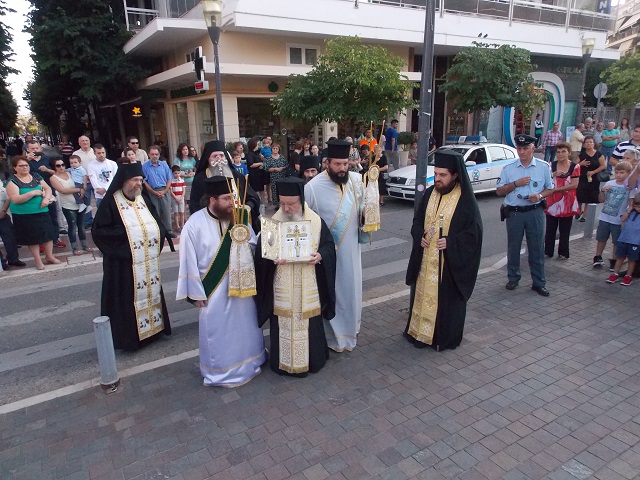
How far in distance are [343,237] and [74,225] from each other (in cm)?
629

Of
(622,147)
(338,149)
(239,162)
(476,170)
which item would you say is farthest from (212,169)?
(476,170)

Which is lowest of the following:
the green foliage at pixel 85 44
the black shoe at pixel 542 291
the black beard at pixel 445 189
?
the black shoe at pixel 542 291

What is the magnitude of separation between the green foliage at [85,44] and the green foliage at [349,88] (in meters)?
10.1

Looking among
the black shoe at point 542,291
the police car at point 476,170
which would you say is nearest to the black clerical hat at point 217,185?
the black shoe at point 542,291

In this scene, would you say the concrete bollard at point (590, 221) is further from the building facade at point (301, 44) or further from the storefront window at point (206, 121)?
the storefront window at point (206, 121)

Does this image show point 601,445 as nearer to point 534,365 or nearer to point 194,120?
point 534,365

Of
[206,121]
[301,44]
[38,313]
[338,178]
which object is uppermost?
[301,44]

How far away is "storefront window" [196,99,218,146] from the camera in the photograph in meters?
18.4

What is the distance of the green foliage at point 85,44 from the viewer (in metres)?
18.5

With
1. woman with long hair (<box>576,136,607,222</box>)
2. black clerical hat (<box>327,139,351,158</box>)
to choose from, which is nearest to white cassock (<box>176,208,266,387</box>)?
black clerical hat (<box>327,139,351,158</box>)

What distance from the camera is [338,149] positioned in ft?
14.9

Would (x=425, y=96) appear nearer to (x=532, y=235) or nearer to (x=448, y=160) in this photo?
(x=448, y=160)

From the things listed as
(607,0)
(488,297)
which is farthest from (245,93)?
(607,0)

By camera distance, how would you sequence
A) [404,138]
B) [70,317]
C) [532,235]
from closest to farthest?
1. [70,317]
2. [532,235]
3. [404,138]
